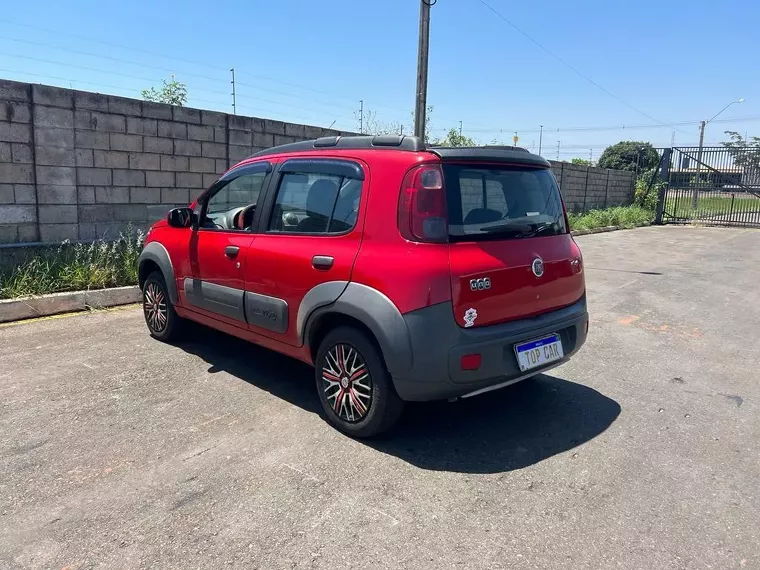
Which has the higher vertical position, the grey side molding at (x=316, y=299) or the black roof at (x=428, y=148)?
the black roof at (x=428, y=148)

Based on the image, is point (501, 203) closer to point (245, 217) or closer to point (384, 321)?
point (384, 321)

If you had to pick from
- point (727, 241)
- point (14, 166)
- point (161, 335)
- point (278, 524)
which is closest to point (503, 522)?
point (278, 524)

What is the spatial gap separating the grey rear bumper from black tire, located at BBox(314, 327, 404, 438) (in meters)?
0.14

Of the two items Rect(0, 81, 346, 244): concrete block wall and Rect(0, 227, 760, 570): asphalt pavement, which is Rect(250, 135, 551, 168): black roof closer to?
Rect(0, 227, 760, 570): asphalt pavement

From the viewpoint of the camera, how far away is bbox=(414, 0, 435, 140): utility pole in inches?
415

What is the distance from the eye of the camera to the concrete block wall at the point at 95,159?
22.0 feet

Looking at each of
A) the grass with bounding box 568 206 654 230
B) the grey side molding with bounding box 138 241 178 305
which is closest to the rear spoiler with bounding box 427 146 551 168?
the grey side molding with bounding box 138 241 178 305

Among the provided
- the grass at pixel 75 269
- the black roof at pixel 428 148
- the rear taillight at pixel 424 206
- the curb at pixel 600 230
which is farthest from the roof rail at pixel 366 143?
the curb at pixel 600 230

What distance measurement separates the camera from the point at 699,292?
348 inches

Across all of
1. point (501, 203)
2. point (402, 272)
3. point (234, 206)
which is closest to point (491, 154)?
point (501, 203)

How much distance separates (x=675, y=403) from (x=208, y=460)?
11.1 feet


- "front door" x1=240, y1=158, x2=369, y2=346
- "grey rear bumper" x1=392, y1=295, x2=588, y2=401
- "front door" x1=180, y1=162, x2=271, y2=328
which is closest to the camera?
"grey rear bumper" x1=392, y1=295, x2=588, y2=401

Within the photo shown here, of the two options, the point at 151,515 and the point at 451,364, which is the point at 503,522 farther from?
the point at 151,515

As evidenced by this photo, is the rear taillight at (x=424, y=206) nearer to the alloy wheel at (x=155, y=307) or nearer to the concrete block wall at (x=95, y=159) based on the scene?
the alloy wheel at (x=155, y=307)
